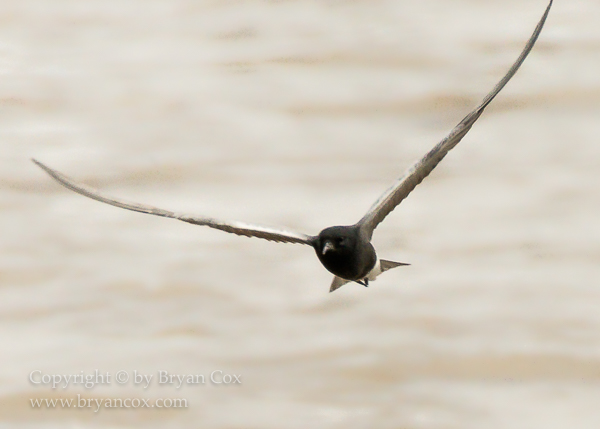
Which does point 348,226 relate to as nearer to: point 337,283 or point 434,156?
point 434,156

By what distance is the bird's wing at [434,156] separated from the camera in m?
2.64

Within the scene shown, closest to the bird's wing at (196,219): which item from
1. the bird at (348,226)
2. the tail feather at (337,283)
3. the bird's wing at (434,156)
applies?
the bird at (348,226)

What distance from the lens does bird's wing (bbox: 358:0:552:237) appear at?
2637mm

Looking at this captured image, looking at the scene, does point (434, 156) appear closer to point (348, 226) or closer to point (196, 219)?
point (348, 226)

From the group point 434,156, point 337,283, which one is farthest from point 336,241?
point 337,283

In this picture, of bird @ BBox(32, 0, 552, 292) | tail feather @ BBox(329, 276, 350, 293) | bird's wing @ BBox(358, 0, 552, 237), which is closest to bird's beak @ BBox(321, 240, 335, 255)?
bird @ BBox(32, 0, 552, 292)

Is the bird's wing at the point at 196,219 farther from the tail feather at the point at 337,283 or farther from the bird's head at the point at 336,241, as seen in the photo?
the tail feather at the point at 337,283

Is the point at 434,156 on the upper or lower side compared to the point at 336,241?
upper

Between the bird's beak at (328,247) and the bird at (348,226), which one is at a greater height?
the bird at (348,226)

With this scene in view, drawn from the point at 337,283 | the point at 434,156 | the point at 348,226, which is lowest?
the point at 337,283

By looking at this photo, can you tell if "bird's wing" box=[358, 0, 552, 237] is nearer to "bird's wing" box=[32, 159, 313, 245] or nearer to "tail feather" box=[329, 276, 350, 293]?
"bird's wing" box=[32, 159, 313, 245]

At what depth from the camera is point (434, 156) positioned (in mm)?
2688

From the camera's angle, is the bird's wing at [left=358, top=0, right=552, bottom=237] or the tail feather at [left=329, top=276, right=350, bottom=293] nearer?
the bird's wing at [left=358, top=0, right=552, bottom=237]

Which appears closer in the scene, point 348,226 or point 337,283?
point 348,226
